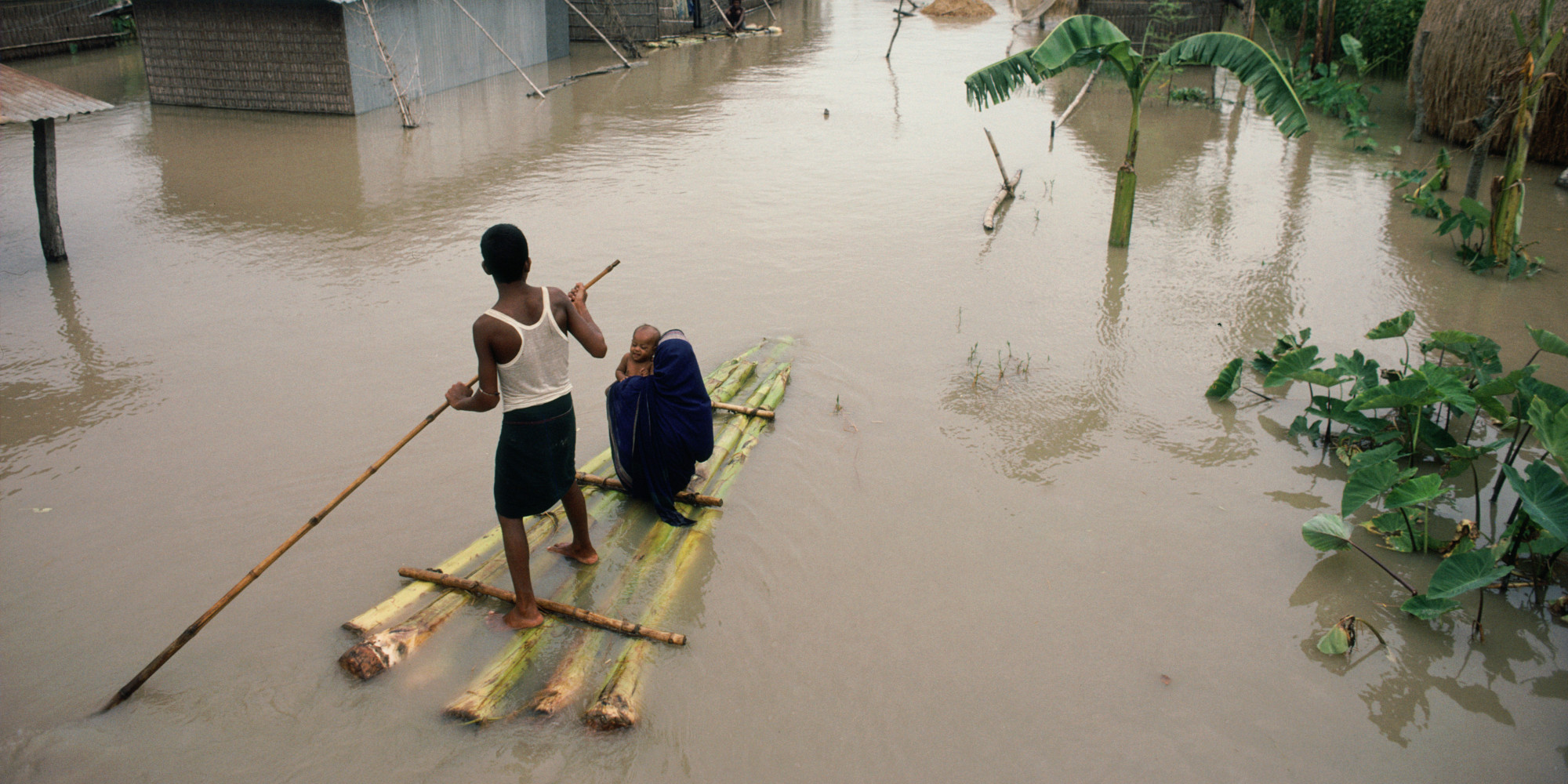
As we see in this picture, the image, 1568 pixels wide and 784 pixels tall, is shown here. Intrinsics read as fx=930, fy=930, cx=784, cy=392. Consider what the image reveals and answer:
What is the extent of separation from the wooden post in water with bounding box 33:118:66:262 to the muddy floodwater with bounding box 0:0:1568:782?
0.18 m

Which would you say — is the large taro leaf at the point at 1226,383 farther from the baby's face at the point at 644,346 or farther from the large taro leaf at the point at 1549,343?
the baby's face at the point at 644,346

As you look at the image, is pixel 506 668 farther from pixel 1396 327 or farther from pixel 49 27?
pixel 49 27

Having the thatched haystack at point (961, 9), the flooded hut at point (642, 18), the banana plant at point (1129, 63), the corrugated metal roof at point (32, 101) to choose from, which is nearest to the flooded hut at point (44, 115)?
the corrugated metal roof at point (32, 101)

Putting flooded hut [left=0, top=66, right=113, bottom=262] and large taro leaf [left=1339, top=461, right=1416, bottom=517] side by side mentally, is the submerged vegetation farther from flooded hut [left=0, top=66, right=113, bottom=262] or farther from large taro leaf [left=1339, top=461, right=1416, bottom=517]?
flooded hut [left=0, top=66, right=113, bottom=262]

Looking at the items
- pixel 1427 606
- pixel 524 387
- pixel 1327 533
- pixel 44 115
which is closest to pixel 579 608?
pixel 524 387

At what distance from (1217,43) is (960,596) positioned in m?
4.92

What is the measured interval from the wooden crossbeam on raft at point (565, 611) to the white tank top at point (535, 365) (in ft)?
2.57

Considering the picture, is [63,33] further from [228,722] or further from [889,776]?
[889,776]

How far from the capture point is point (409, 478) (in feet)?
15.7

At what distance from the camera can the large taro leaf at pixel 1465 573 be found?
348cm

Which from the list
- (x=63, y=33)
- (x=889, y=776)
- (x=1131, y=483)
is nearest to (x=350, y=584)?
(x=889, y=776)

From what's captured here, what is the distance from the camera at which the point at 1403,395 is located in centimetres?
457

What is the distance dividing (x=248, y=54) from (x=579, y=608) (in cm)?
1209

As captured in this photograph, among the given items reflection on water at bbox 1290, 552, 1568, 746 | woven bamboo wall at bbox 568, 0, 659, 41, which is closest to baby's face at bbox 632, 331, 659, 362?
reflection on water at bbox 1290, 552, 1568, 746
